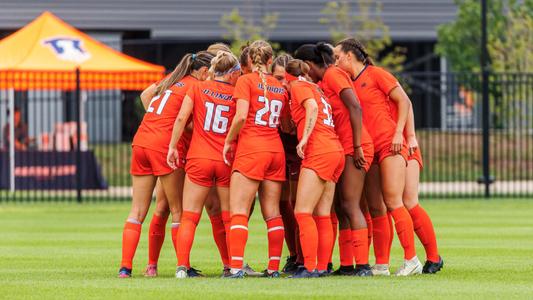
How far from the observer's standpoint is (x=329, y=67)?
1222cm

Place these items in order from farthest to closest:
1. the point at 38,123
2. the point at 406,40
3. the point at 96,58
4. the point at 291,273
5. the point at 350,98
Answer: the point at 406,40 → the point at 38,123 → the point at 96,58 → the point at 291,273 → the point at 350,98

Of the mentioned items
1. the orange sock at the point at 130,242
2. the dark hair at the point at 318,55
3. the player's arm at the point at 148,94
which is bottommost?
the orange sock at the point at 130,242

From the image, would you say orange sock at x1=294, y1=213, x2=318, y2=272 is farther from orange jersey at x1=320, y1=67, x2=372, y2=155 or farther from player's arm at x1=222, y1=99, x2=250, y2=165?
player's arm at x1=222, y1=99, x2=250, y2=165

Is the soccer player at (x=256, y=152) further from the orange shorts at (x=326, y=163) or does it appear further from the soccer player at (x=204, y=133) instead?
the orange shorts at (x=326, y=163)

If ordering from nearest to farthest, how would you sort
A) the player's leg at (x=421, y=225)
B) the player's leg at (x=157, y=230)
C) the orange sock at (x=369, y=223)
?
1. the player's leg at (x=421, y=225)
2. the player's leg at (x=157, y=230)
3. the orange sock at (x=369, y=223)

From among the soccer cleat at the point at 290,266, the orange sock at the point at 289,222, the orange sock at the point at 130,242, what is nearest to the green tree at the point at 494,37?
the orange sock at the point at 289,222

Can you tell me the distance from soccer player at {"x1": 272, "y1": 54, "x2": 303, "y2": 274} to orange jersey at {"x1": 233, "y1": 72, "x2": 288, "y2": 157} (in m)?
0.30

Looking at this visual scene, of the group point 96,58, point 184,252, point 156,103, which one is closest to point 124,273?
point 184,252

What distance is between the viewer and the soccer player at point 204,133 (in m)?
12.1

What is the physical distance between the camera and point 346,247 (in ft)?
40.5

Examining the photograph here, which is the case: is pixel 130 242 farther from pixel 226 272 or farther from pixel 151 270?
pixel 226 272

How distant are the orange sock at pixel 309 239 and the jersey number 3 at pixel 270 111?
840mm

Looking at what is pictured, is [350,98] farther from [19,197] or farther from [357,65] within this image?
[19,197]

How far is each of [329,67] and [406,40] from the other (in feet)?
112
